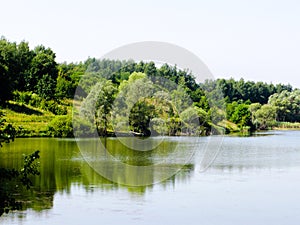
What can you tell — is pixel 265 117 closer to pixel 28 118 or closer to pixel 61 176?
pixel 28 118

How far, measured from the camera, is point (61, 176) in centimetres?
1784

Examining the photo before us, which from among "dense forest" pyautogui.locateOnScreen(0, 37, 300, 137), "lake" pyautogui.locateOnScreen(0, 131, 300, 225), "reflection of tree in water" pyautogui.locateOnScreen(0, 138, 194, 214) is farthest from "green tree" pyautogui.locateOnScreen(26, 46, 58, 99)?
"lake" pyautogui.locateOnScreen(0, 131, 300, 225)

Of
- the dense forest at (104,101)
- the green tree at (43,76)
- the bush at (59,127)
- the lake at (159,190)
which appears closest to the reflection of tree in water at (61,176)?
the lake at (159,190)

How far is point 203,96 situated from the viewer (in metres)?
52.0

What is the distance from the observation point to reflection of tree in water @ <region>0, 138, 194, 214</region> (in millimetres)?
14250

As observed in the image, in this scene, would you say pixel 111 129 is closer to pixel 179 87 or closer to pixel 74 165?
pixel 179 87

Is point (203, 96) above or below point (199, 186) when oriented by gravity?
above

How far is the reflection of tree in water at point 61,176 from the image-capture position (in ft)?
46.8

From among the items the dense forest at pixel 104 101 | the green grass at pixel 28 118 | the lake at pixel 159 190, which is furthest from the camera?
the dense forest at pixel 104 101

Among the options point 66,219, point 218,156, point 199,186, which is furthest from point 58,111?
point 66,219

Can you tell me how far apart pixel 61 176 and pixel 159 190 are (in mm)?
3565

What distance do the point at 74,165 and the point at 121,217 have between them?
29.4 feet

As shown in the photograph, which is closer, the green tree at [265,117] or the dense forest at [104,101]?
the dense forest at [104,101]

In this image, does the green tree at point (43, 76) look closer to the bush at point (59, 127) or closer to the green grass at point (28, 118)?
the green grass at point (28, 118)
